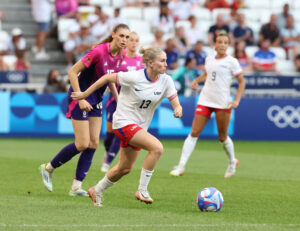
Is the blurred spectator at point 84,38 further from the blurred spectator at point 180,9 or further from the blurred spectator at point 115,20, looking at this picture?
the blurred spectator at point 180,9

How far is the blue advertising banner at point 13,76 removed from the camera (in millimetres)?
20672

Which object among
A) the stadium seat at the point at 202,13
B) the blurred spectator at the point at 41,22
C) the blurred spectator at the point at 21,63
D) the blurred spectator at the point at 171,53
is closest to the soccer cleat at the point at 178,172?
the blurred spectator at the point at 171,53

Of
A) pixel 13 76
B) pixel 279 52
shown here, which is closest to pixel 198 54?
pixel 279 52

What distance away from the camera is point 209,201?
29.7ft

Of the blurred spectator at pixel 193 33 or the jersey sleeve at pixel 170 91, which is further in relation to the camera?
the blurred spectator at pixel 193 33

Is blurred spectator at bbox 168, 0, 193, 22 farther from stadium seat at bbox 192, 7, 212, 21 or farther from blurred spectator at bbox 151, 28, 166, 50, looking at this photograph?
blurred spectator at bbox 151, 28, 166, 50

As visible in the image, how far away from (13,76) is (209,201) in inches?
496

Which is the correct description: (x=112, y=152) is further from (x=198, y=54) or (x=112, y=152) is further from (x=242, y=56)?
(x=242, y=56)

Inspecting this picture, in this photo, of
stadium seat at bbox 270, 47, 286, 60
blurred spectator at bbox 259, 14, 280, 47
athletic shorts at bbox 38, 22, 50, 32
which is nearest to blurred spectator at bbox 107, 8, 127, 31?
athletic shorts at bbox 38, 22, 50, 32

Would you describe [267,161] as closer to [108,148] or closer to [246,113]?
[108,148]

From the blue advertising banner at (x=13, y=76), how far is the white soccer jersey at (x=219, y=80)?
28.3 feet

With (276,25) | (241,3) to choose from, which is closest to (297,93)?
(276,25)

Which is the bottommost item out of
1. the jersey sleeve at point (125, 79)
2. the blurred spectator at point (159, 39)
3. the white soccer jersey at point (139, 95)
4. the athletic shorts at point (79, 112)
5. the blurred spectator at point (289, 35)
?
the blurred spectator at point (289, 35)

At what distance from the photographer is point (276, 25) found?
26.5 m
